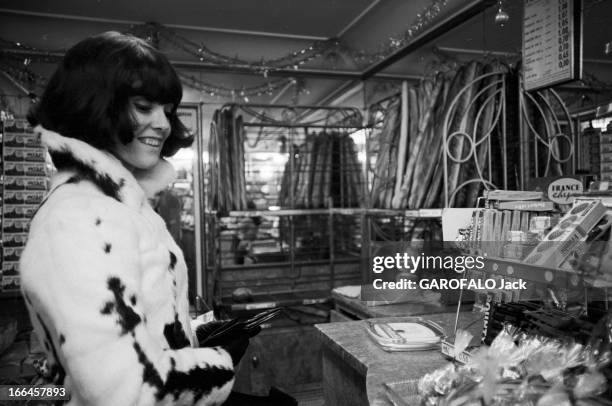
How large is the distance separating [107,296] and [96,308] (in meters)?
0.04

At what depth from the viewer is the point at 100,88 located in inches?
53.1

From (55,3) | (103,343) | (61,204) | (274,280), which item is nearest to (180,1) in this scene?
(55,3)

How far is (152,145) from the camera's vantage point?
153cm

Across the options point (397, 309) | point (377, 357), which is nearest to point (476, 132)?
point (397, 309)

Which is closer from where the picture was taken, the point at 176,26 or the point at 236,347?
the point at 236,347

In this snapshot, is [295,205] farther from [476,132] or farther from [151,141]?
[151,141]

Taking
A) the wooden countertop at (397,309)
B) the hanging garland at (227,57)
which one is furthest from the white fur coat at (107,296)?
the hanging garland at (227,57)

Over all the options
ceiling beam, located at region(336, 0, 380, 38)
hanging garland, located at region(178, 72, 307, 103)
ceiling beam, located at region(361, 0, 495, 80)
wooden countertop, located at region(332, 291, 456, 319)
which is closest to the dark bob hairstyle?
wooden countertop, located at region(332, 291, 456, 319)

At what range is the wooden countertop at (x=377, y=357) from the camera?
5.11ft

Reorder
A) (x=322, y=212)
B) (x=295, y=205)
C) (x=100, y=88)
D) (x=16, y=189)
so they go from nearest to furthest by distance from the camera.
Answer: (x=100, y=88) → (x=16, y=189) → (x=322, y=212) → (x=295, y=205)

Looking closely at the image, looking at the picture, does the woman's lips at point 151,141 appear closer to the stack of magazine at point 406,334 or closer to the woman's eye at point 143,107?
the woman's eye at point 143,107

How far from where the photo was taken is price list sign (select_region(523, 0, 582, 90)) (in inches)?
87.9

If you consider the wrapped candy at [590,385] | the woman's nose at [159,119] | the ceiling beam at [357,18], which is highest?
the ceiling beam at [357,18]

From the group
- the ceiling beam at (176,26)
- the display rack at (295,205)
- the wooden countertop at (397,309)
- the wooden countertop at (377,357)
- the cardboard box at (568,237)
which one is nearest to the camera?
the cardboard box at (568,237)
